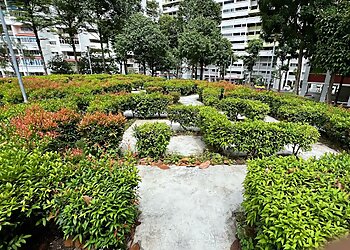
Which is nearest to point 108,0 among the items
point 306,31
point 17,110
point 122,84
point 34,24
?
point 34,24

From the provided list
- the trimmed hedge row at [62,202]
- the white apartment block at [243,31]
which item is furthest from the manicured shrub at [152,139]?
the white apartment block at [243,31]

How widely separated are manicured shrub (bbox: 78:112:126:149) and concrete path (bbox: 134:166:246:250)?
1107 millimetres

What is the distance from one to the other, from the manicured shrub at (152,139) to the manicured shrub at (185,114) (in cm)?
199

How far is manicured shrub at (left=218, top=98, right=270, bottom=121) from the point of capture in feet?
24.4

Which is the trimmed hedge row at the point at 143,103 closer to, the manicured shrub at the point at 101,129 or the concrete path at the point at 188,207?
the manicured shrub at the point at 101,129

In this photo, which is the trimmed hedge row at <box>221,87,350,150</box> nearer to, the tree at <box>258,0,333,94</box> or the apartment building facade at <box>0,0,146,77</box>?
the tree at <box>258,0,333,94</box>

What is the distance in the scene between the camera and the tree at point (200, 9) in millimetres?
25969

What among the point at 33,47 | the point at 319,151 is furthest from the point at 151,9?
the point at 319,151

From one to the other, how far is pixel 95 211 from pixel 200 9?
29770mm

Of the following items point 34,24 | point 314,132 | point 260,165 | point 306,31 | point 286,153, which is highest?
point 34,24

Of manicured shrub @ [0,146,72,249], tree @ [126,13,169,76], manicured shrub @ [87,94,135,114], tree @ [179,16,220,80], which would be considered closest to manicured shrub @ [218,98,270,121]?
manicured shrub @ [87,94,135,114]

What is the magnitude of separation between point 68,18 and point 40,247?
70.6 feet

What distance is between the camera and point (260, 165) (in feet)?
8.72

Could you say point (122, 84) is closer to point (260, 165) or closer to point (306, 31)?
point (260, 165)
